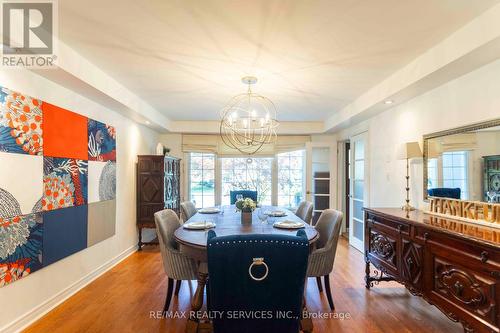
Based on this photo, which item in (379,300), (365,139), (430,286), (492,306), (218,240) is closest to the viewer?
(218,240)

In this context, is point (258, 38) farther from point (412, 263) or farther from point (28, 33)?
point (412, 263)

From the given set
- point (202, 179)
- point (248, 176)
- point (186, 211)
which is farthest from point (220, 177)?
point (186, 211)

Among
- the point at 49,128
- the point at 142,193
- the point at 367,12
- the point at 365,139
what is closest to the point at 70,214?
the point at 49,128

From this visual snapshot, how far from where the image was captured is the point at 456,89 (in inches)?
108

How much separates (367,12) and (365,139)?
3065 mm

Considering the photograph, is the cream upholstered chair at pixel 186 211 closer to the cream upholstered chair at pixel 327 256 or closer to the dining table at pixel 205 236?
the dining table at pixel 205 236

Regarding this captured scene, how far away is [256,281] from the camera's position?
1516 millimetres

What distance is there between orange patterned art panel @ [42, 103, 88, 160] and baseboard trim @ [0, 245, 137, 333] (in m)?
1.40

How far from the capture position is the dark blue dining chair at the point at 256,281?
1479mm

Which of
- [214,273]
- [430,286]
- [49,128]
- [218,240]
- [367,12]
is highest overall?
[367,12]

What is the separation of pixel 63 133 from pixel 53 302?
1.68m

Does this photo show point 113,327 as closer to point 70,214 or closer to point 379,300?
point 70,214

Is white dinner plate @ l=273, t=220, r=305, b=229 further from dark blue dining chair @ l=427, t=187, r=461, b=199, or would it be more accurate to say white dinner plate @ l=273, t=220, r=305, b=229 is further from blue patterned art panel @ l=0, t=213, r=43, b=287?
blue patterned art panel @ l=0, t=213, r=43, b=287

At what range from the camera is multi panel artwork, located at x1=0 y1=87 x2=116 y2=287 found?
2.31 meters
